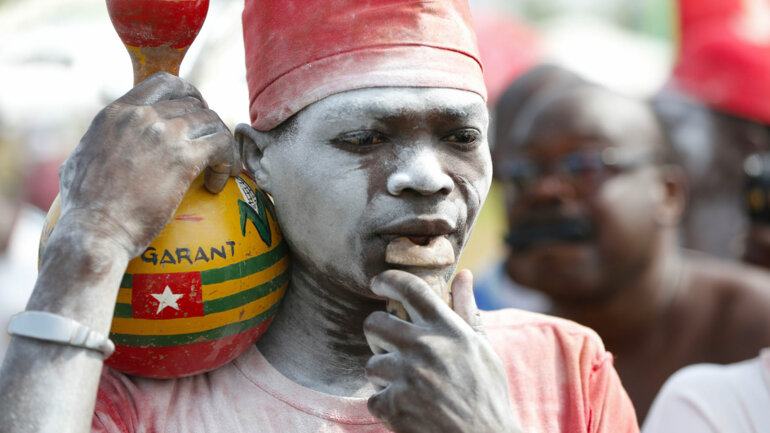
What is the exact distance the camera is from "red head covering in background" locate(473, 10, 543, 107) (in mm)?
9039

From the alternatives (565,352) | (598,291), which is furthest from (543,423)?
(598,291)

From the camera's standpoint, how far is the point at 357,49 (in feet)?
7.39

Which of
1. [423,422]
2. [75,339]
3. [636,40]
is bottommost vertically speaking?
[636,40]

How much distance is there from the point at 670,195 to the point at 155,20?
4.10 m

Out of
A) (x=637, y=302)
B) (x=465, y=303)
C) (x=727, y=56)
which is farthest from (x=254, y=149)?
(x=727, y=56)

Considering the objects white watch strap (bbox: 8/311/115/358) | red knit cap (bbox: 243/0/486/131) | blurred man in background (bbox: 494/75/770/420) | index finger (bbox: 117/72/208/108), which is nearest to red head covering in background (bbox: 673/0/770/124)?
blurred man in background (bbox: 494/75/770/420)

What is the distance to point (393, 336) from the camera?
6.90 ft

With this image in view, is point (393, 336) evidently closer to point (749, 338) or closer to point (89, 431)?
point (89, 431)

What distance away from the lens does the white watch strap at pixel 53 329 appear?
1965mm

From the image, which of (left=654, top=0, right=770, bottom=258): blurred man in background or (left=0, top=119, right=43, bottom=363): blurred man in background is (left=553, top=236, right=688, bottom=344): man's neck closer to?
(left=654, top=0, right=770, bottom=258): blurred man in background

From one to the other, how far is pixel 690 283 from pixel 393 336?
4.01 m

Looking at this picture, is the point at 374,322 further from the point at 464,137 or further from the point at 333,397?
the point at 464,137

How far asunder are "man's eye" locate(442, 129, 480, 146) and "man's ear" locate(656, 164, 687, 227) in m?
3.49

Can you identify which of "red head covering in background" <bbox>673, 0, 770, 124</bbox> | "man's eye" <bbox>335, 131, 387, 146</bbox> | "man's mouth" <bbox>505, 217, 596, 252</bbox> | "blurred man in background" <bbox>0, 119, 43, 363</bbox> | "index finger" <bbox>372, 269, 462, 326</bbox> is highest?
"man's eye" <bbox>335, 131, 387, 146</bbox>
